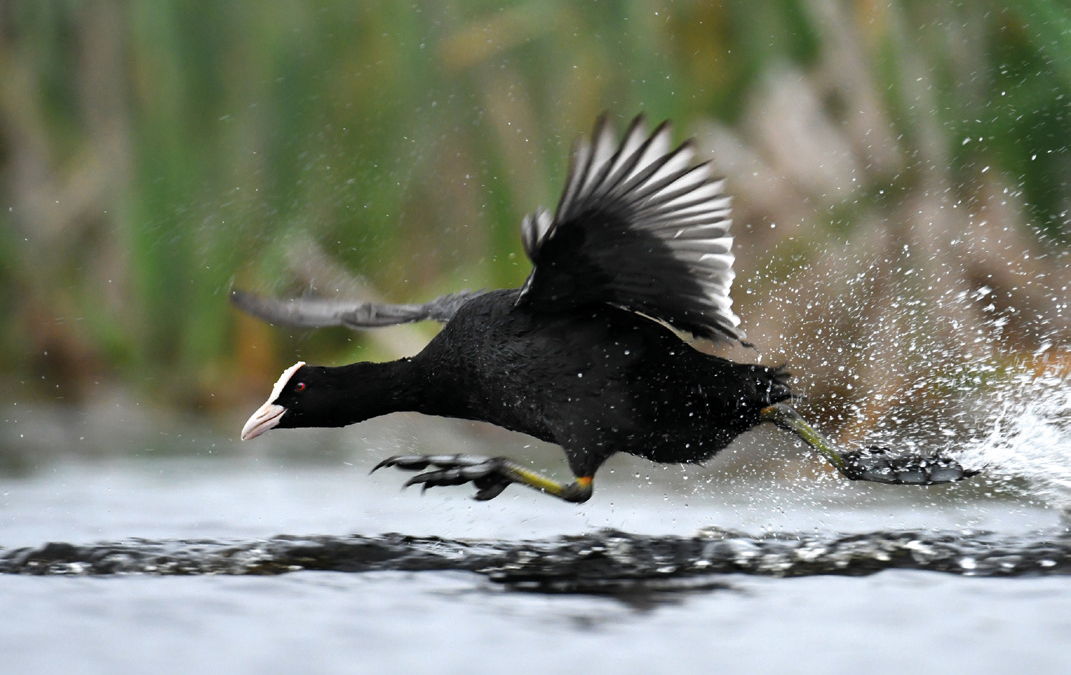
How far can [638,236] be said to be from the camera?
3.35 meters

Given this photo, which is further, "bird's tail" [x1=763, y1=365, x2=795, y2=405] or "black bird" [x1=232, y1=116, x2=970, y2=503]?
"bird's tail" [x1=763, y1=365, x2=795, y2=405]

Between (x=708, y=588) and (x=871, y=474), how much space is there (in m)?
1.21

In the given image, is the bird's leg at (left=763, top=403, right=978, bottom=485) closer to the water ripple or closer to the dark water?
the dark water

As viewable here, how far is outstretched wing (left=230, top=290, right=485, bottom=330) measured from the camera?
14.5 feet

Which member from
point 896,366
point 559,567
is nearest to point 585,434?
point 559,567

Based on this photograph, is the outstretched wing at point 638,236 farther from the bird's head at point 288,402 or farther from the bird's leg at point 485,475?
the bird's head at point 288,402

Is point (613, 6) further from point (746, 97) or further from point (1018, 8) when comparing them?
point (1018, 8)

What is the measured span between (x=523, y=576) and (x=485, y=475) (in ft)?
1.91

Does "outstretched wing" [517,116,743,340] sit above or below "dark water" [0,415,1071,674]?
above

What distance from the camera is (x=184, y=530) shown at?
12.1 feet

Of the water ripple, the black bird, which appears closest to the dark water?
the water ripple

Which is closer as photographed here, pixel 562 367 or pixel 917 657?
pixel 917 657

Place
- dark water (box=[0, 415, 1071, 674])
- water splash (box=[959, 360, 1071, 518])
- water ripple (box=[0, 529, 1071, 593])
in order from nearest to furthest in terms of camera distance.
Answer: dark water (box=[0, 415, 1071, 674]) → water ripple (box=[0, 529, 1071, 593]) → water splash (box=[959, 360, 1071, 518])

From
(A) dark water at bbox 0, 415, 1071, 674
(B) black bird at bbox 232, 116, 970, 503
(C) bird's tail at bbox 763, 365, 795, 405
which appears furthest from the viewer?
(C) bird's tail at bbox 763, 365, 795, 405
